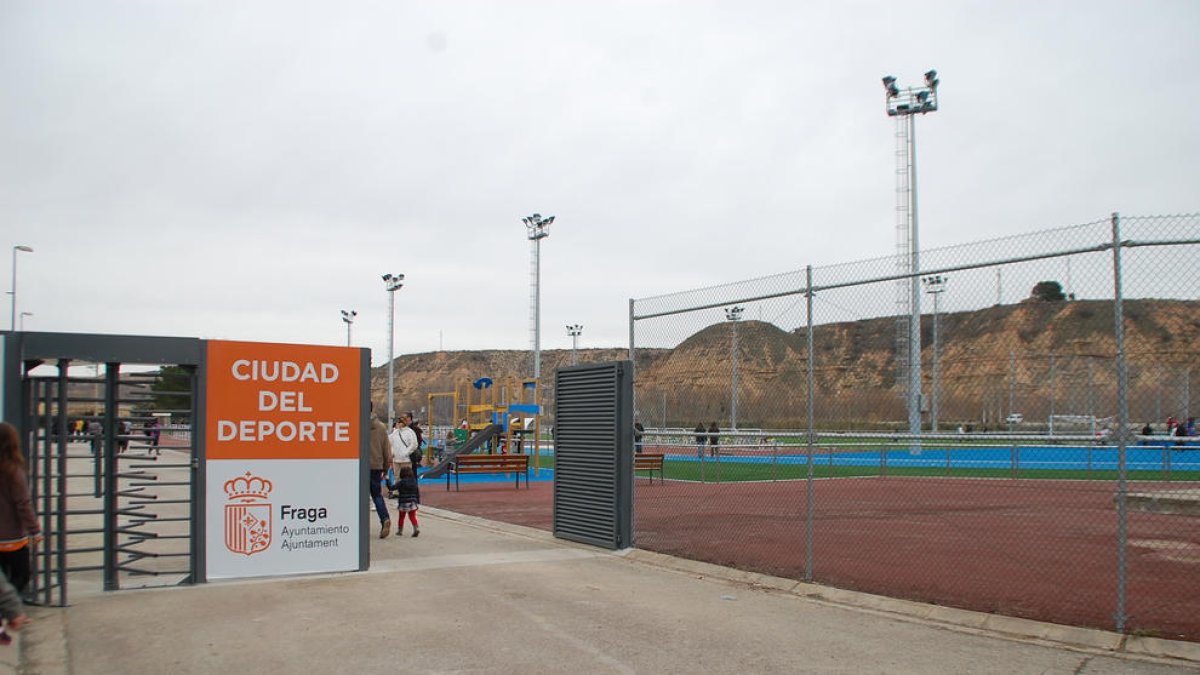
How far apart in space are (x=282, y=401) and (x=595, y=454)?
4316 millimetres

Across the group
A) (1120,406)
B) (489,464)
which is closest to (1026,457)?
(1120,406)

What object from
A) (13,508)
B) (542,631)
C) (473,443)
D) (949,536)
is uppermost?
(13,508)

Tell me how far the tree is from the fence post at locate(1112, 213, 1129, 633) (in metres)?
0.52

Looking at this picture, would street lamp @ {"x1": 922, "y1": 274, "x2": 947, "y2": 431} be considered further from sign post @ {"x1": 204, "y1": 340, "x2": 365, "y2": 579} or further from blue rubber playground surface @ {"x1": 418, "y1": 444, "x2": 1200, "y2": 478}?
sign post @ {"x1": 204, "y1": 340, "x2": 365, "y2": 579}

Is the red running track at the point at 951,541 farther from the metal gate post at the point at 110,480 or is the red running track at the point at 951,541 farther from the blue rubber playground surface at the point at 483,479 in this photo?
the metal gate post at the point at 110,480

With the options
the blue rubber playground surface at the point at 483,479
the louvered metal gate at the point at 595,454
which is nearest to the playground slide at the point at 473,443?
the blue rubber playground surface at the point at 483,479

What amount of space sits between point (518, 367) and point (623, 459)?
128 metres

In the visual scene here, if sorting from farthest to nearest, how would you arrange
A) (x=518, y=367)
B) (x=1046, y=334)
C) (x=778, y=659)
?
(x=518, y=367)
(x=1046, y=334)
(x=778, y=659)

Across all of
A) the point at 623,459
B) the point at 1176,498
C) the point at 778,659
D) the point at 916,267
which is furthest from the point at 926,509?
the point at 778,659

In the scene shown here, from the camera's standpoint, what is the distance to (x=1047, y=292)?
8164mm

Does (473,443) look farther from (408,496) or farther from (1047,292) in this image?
(1047,292)

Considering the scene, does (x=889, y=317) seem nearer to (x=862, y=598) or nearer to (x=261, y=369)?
(x=862, y=598)

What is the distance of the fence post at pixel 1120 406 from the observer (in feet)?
24.0

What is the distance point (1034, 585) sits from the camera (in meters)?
9.73
